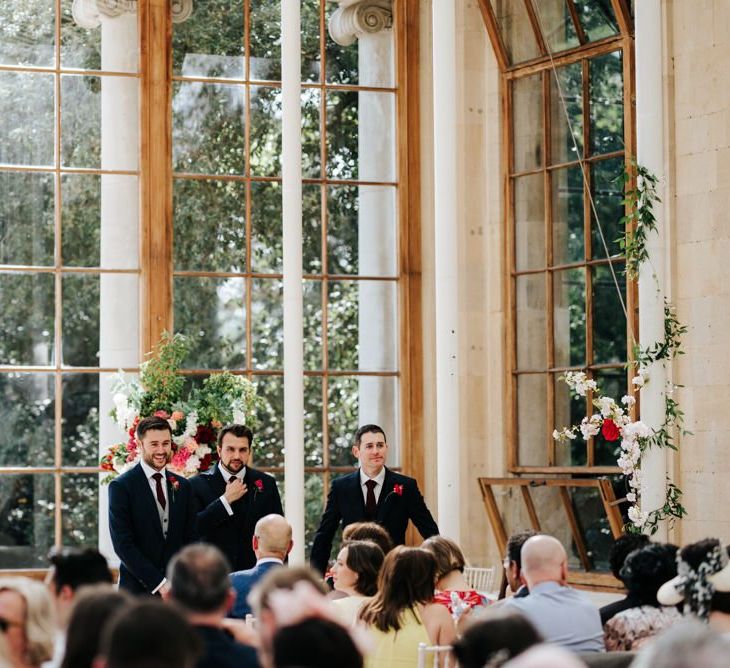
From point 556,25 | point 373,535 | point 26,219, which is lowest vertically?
point 373,535

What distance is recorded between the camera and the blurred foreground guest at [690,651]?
7.11 feet

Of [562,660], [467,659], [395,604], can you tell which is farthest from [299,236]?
[562,660]

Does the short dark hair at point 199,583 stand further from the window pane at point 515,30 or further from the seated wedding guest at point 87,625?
the window pane at point 515,30

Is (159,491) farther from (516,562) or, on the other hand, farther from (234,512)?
(516,562)

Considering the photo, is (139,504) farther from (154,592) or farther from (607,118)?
(607,118)

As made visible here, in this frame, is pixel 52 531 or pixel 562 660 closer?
pixel 562 660

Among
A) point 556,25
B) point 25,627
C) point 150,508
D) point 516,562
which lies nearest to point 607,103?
point 556,25

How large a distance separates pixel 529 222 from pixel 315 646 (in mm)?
6428

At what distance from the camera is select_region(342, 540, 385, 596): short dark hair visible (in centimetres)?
510

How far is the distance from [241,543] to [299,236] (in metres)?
1.93

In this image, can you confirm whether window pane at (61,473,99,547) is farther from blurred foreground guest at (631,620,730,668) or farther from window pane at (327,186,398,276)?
blurred foreground guest at (631,620,730,668)

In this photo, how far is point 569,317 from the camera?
8.60m

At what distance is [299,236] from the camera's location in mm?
8109

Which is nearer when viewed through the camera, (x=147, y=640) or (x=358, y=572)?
(x=147, y=640)
